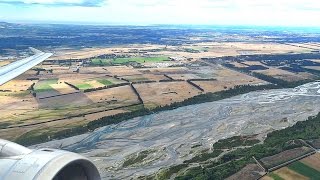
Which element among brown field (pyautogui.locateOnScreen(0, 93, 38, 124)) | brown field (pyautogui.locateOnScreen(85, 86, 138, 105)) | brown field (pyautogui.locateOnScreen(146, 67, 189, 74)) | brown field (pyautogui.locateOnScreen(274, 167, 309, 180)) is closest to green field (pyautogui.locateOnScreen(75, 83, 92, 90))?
brown field (pyautogui.locateOnScreen(85, 86, 138, 105))

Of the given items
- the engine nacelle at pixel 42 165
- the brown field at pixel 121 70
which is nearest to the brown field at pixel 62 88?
the brown field at pixel 121 70

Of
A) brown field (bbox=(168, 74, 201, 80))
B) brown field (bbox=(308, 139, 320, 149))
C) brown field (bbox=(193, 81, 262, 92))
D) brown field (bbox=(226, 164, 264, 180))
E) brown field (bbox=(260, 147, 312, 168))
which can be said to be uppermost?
brown field (bbox=(260, 147, 312, 168))

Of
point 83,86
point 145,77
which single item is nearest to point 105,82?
point 83,86

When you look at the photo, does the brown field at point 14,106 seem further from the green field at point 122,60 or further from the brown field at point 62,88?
the green field at point 122,60

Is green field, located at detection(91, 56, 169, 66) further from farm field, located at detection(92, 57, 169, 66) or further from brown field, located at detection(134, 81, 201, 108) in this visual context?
brown field, located at detection(134, 81, 201, 108)

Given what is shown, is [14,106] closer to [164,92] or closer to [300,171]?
[164,92]

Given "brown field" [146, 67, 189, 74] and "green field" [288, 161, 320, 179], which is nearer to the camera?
"green field" [288, 161, 320, 179]

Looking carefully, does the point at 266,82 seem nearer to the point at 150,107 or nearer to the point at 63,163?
the point at 150,107
